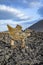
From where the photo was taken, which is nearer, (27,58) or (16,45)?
(27,58)

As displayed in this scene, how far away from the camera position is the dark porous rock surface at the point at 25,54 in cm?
690

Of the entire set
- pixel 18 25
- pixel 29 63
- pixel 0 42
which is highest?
pixel 18 25

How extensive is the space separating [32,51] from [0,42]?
1.66 metres

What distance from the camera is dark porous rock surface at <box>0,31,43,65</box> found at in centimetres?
690

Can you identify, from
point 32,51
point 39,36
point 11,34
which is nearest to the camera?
point 32,51

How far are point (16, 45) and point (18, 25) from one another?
2.32 ft

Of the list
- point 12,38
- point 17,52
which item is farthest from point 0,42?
point 17,52

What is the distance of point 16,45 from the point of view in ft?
26.0

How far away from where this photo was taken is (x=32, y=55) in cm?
715

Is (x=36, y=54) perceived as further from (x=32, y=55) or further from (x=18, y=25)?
(x=18, y=25)

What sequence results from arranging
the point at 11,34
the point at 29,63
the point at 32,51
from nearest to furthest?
the point at 29,63 → the point at 32,51 → the point at 11,34

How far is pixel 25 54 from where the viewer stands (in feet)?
23.7

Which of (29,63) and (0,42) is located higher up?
(0,42)

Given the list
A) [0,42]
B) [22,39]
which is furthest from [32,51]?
[0,42]
